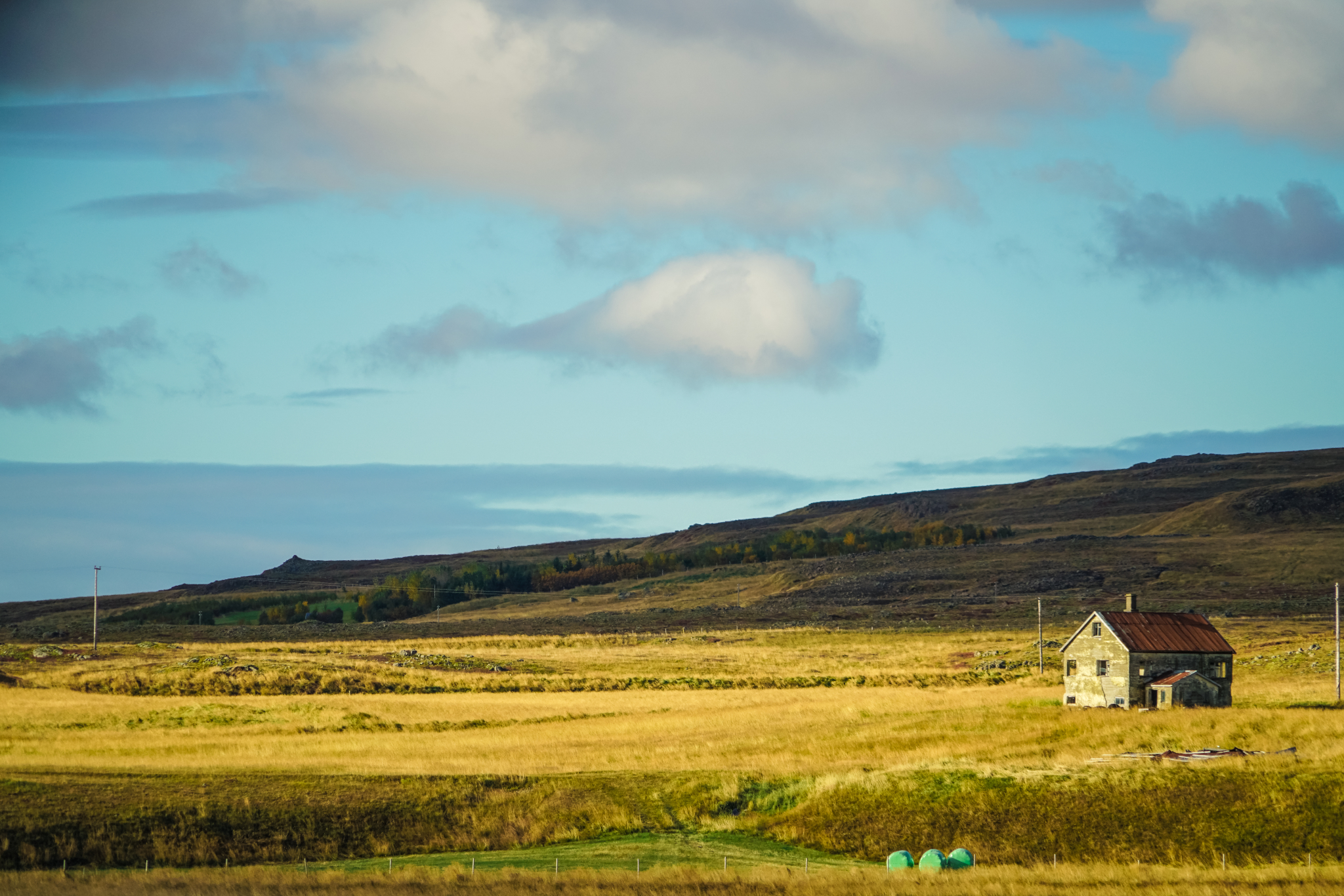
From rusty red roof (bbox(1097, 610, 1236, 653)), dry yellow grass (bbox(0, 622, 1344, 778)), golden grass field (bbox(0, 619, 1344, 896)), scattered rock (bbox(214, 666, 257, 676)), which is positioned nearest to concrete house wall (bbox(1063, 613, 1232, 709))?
rusty red roof (bbox(1097, 610, 1236, 653))

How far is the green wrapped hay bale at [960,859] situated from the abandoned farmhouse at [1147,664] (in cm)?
2886

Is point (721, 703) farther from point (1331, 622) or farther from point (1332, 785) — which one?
point (1331, 622)

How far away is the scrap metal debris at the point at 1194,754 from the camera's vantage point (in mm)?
40378

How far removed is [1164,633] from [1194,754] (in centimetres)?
1956

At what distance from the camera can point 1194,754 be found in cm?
4188

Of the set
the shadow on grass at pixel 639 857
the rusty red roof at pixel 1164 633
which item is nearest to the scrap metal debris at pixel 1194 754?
the shadow on grass at pixel 639 857

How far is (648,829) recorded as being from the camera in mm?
37406

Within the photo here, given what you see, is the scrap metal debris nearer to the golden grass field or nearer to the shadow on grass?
the golden grass field

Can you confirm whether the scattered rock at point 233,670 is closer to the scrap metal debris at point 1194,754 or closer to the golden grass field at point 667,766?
the golden grass field at point 667,766

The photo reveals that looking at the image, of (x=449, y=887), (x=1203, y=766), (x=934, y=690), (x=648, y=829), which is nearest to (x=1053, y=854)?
(x=1203, y=766)

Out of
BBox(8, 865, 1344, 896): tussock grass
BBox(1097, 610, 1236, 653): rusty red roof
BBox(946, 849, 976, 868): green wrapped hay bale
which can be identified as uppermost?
BBox(1097, 610, 1236, 653): rusty red roof

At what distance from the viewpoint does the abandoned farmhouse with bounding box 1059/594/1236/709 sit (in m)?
58.3

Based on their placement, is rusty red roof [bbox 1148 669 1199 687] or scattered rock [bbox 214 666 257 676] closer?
rusty red roof [bbox 1148 669 1199 687]

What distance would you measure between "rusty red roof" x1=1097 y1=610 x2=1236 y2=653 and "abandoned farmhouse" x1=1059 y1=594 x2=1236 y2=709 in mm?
30
